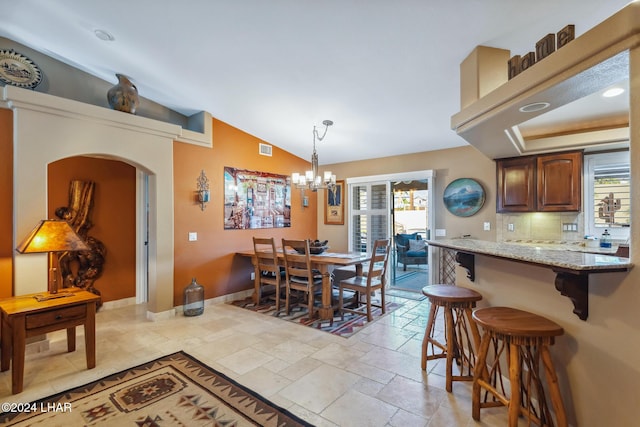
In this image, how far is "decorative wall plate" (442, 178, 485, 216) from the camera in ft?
14.6

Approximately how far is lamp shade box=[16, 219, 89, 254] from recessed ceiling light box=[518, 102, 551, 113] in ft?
13.0

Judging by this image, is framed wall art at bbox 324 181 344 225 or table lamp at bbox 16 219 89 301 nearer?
table lamp at bbox 16 219 89 301

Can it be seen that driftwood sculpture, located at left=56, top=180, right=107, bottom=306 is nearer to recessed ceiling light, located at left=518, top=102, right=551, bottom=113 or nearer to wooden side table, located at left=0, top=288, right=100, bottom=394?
wooden side table, located at left=0, top=288, right=100, bottom=394

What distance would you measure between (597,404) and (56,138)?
4.85 metres

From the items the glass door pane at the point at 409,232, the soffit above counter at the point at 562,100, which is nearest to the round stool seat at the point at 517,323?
the soffit above counter at the point at 562,100

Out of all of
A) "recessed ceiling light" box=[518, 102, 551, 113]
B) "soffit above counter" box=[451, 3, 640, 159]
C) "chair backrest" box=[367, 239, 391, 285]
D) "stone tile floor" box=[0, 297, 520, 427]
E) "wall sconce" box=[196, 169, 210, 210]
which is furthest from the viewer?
"wall sconce" box=[196, 169, 210, 210]

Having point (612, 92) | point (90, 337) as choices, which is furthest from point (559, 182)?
point (90, 337)

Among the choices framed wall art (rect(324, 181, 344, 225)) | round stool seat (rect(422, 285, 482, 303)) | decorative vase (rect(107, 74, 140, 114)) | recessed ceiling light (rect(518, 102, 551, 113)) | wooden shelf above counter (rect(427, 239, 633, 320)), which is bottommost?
round stool seat (rect(422, 285, 482, 303))

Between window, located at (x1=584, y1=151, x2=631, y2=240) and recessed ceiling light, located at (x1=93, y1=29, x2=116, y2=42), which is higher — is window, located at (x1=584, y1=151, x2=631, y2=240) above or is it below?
below

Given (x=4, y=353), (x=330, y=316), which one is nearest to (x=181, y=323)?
(x=4, y=353)

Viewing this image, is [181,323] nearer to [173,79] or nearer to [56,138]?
[56,138]

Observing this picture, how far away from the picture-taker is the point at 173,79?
142 inches

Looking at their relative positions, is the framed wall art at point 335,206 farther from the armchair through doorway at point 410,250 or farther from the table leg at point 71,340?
the table leg at point 71,340

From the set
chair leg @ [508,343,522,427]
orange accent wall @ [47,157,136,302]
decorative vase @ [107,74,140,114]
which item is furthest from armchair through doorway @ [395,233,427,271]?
decorative vase @ [107,74,140,114]
